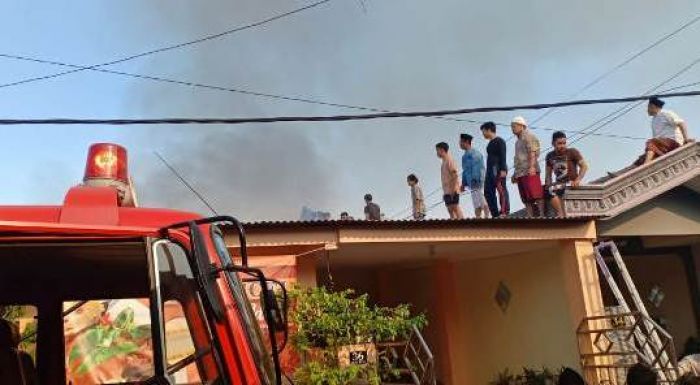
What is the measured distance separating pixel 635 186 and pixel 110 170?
10.7m

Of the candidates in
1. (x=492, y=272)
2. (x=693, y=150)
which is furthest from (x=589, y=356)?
(x=693, y=150)

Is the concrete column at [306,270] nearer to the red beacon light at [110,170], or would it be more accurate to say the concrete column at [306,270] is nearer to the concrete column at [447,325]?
the concrete column at [447,325]

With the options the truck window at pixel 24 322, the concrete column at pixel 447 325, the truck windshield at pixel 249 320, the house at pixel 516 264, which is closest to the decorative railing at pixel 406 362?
the house at pixel 516 264

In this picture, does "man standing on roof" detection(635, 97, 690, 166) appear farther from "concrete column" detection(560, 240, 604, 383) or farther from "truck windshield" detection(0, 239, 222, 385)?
"truck windshield" detection(0, 239, 222, 385)

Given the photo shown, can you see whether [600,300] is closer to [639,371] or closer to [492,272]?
[639,371]

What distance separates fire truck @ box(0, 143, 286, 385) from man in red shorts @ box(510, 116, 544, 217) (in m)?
8.87

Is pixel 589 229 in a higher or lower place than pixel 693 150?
lower

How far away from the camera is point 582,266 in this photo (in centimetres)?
1150

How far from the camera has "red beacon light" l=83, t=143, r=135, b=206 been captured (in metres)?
3.80

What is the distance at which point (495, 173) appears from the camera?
12.0 meters

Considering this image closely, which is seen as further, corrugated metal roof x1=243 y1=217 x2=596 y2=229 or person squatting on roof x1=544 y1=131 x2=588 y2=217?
person squatting on roof x1=544 y1=131 x2=588 y2=217

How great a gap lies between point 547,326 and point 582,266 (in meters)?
1.44

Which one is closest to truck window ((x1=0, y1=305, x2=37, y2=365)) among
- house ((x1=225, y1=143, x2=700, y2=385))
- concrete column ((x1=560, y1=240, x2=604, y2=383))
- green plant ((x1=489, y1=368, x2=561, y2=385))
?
house ((x1=225, y1=143, x2=700, y2=385))

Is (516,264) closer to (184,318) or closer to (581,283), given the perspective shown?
(581,283)
